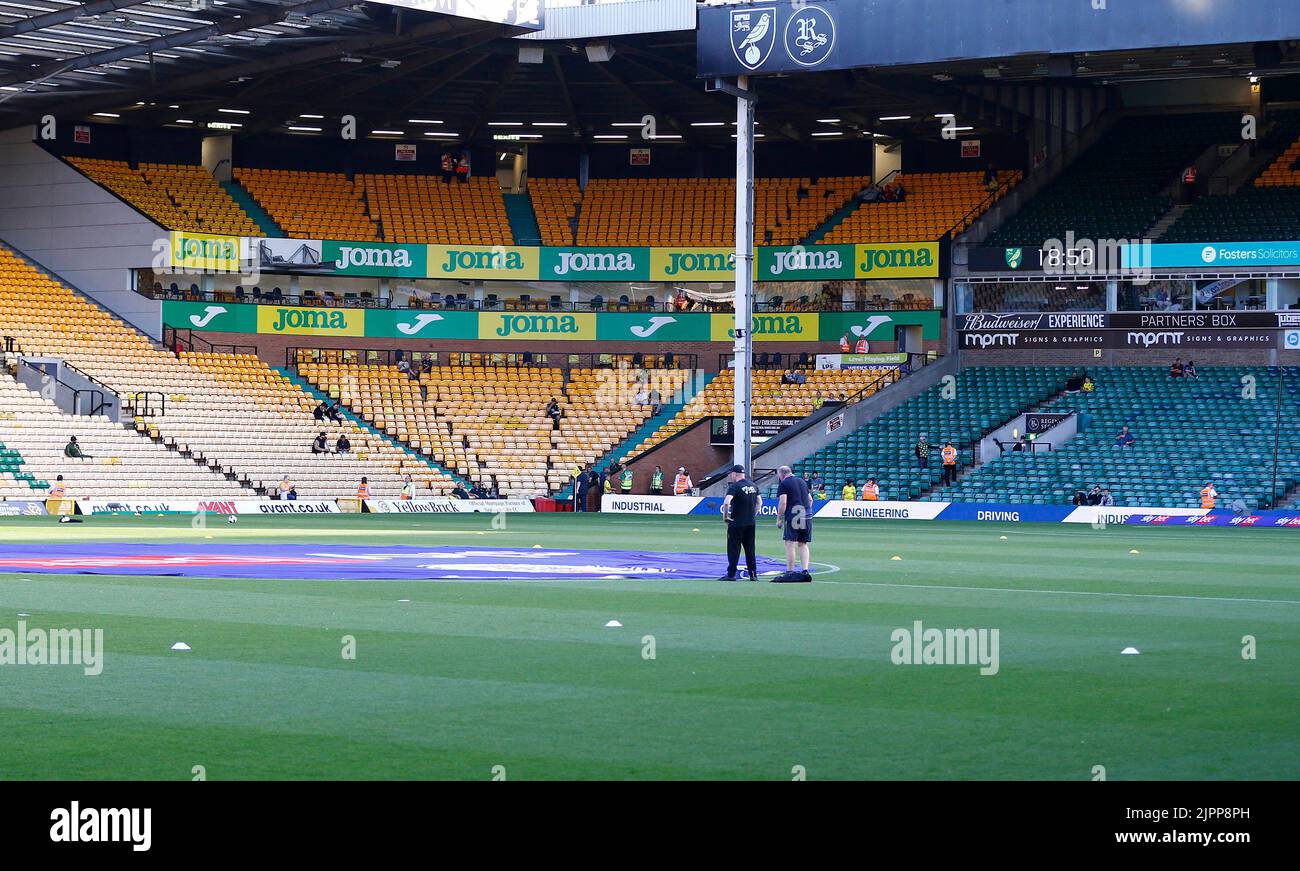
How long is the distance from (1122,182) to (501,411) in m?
24.3

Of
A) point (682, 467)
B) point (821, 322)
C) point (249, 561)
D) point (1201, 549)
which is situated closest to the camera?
point (249, 561)

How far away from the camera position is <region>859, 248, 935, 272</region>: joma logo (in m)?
61.5

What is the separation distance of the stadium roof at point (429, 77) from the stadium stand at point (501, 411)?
32.5 ft

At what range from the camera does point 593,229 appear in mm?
67125

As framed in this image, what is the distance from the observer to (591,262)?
65.3m

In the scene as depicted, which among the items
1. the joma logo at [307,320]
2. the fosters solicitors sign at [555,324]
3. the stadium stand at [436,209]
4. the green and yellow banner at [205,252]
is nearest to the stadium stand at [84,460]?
the green and yellow banner at [205,252]

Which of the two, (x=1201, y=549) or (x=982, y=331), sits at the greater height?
(x=982, y=331)

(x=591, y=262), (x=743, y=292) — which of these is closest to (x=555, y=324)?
(x=591, y=262)

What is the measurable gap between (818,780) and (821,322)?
5495 centimetres

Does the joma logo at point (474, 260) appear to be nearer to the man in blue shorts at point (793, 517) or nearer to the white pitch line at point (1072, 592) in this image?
the man in blue shorts at point (793, 517)

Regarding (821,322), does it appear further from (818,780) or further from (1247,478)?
(818,780)

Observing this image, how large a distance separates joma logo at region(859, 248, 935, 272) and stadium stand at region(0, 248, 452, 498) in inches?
718
